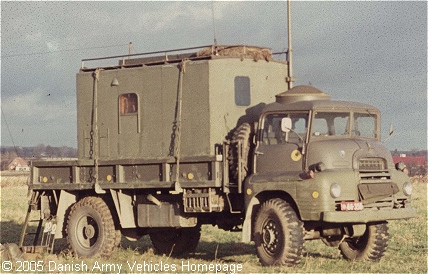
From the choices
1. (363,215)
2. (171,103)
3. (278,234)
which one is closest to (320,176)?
(363,215)

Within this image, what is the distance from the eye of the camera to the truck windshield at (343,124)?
15.5 m

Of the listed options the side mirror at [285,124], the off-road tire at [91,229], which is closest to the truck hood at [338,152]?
the side mirror at [285,124]

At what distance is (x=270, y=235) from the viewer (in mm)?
15039

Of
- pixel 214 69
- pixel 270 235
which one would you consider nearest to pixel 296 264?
pixel 270 235

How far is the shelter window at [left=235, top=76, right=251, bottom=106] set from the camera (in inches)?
664

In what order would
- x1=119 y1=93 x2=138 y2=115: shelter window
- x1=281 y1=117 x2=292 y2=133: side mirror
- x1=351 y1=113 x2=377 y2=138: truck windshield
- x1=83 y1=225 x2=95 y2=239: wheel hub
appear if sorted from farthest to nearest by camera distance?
x1=83 y1=225 x2=95 y2=239: wheel hub < x1=119 y1=93 x2=138 y2=115: shelter window < x1=351 y1=113 x2=377 y2=138: truck windshield < x1=281 y1=117 x2=292 y2=133: side mirror

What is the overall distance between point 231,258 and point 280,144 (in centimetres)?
304

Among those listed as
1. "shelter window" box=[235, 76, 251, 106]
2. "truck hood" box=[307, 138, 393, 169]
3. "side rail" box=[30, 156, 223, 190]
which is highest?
"shelter window" box=[235, 76, 251, 106]

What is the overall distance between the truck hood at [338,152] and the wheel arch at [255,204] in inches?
30.1

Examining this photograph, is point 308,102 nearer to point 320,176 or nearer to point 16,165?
point 320,176

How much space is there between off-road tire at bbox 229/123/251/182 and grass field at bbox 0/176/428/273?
1740 millimetres

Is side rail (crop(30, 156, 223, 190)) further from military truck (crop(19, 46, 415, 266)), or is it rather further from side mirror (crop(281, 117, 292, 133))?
side mirror (crop(281, 117, 292, 133))

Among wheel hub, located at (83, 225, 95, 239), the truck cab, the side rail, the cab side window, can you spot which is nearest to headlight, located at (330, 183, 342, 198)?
the truck cab

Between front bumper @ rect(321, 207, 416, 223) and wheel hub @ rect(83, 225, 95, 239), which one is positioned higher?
front bumper @ rect(321, 207, 416, 223)
